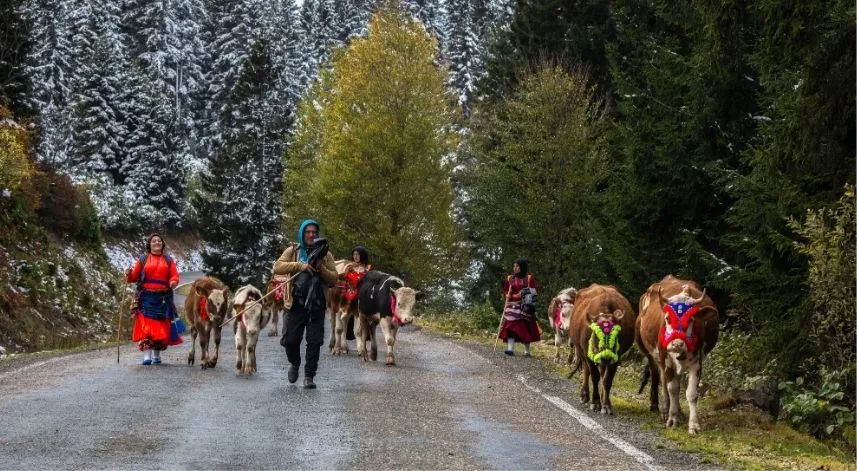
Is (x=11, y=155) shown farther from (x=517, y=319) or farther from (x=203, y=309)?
(x=203, y=309)

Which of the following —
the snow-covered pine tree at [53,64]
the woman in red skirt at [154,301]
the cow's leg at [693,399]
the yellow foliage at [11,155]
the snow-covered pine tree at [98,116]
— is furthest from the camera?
the snow-covered pine tree at [98,116]

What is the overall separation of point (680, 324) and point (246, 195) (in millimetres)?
41163

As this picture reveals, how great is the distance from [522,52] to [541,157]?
9.72 metres

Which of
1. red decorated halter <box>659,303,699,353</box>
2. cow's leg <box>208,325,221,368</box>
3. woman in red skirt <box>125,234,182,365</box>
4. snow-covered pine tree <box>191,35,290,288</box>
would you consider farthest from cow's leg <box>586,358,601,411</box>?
snow-covered pine tree <box>191,35,290,288</box>

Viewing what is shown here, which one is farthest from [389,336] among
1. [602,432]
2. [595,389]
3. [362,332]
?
[602,432]

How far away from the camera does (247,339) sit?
15.7 meters

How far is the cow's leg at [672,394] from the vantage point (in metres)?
11.5

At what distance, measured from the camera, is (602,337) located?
12.5 metres

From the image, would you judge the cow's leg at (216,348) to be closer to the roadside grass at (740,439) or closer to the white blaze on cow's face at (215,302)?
the white blaze on cow's face at (215,302)

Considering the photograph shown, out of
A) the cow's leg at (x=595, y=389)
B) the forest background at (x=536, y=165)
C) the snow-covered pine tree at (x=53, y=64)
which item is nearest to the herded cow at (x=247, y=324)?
the cow's leg at (x=595, y=389)

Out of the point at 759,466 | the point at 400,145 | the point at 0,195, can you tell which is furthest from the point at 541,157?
the point at 759,466

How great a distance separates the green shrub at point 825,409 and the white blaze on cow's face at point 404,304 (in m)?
7.28

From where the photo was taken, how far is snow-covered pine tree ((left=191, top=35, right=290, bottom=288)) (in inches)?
1977

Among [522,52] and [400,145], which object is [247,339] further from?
[522,52]
